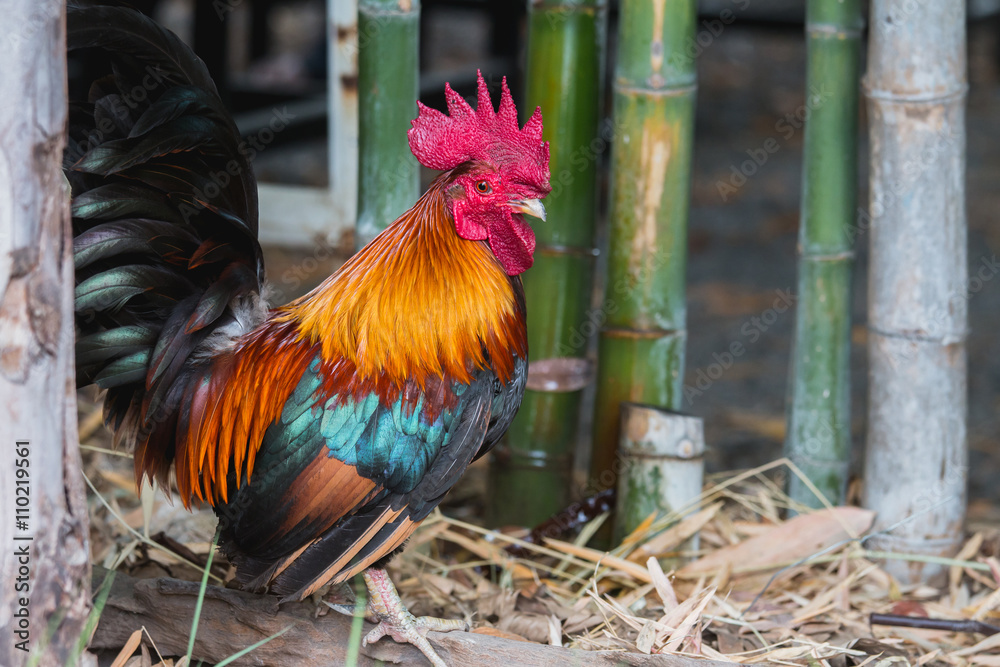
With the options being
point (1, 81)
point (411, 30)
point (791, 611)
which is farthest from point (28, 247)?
point (791, 611)

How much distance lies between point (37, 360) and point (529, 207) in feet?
2.88

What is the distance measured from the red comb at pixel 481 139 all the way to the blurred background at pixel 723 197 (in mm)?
723

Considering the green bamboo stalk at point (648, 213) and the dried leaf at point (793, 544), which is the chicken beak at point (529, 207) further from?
the dried leaf at point (793, 544)

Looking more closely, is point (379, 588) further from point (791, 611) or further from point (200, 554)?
point (791, 611)

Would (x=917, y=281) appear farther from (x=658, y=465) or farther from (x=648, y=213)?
(x=658, y=465)

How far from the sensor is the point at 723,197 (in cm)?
638

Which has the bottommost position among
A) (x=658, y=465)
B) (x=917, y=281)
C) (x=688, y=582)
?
(x=688, y=582)

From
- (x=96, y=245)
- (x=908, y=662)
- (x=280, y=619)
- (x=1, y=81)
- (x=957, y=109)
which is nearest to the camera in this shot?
(x=1, y=81)

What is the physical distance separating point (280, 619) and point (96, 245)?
2.66 ft

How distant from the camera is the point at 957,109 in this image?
7.57ft

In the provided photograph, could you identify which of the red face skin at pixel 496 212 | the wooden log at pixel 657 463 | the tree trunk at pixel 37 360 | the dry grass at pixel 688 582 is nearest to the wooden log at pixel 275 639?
the dry grass at pixel 688 582

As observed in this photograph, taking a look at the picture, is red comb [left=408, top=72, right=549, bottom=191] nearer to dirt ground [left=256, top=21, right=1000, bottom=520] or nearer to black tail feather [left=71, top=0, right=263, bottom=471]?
black tail feather [left=71, top=0, right=263, bottom=471]

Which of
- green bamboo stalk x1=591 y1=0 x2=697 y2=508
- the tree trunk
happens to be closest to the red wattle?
green bamboo stalk x1=591 y1=0 x2=697 y2=508

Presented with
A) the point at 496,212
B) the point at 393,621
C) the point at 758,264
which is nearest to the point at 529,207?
the point at 496,212
